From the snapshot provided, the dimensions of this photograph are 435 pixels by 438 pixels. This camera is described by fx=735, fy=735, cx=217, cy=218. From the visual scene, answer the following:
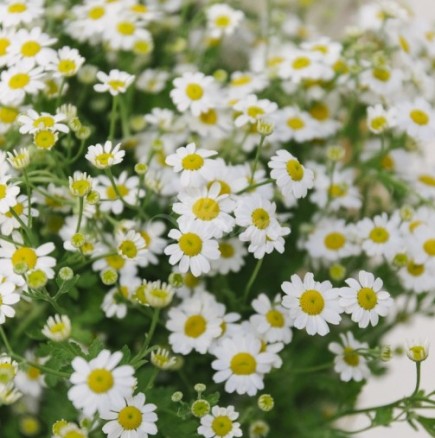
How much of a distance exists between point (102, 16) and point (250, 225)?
1.14ft

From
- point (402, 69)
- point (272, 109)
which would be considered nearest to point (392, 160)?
point (402, 69)

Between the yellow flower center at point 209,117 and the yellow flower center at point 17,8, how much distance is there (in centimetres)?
21

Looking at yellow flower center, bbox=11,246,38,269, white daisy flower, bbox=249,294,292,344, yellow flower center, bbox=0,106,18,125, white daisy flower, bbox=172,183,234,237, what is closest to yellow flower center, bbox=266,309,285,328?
white daisy flower, bbox=249,294,292,344

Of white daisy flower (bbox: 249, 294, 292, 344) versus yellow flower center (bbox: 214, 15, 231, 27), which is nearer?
white daisy flower (bbox: 249, 294, 292, 344)

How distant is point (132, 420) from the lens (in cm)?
54

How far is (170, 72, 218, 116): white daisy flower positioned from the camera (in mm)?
733

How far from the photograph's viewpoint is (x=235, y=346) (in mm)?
628

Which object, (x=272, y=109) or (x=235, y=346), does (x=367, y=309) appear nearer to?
(x=235, y=346)

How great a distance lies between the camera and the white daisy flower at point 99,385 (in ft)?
1.65

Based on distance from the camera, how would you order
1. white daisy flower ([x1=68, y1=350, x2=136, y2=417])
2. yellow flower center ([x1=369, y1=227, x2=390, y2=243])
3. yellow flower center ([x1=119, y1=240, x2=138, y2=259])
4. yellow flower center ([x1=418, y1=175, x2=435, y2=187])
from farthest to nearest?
1. yellow flower center ([x1=418, y1=175, x2=435, y2=187])
2. yellow flower center ([x1=369, y1=227, x2=390, y2=243])
3. yellow flower center ([x1=119, y1=240, x2=138, y2=259])
4. white daisy flower ([x1=68, y1=350, x2=136, y2=417])

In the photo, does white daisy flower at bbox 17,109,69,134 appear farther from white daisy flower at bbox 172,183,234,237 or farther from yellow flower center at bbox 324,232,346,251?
yellow flower center at bbox 324,232,346,251

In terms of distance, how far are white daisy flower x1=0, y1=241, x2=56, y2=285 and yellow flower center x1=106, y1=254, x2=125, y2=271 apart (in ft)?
0.26

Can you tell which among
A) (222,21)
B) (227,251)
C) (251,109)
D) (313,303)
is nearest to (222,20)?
(222,21)

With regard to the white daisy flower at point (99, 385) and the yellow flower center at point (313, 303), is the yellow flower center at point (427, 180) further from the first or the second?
the white daisy flower at point (99, 385)
